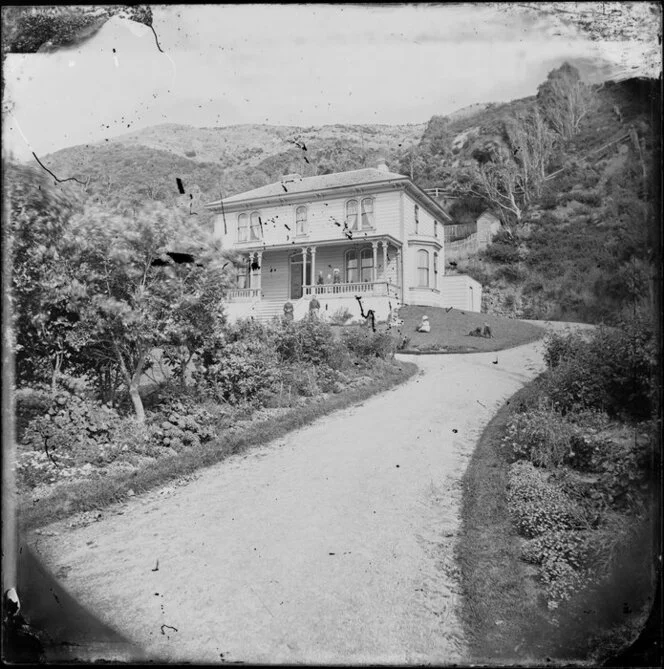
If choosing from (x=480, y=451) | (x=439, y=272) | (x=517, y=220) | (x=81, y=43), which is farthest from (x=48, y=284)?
(x=517, y=220)

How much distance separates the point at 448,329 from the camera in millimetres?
2949

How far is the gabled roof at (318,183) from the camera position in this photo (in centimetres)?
276

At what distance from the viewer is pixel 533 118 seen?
2.57 meters

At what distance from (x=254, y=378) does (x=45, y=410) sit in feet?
6.24

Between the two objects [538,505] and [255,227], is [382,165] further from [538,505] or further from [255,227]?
[538,505]

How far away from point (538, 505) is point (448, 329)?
4.03 ft

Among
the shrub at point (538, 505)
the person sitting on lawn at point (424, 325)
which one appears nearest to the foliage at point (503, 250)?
the person sitting on lawn at point (424, 325)

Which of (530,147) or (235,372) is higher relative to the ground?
(530,147)

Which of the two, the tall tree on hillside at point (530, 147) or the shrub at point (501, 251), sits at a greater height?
the tall tree on hillside at point (530, 147)

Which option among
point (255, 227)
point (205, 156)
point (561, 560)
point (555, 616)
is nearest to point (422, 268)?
point (255, 227)

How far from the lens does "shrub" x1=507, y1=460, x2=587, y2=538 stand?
215 centimetres

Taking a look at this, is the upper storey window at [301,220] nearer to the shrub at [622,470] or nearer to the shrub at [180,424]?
the shrub at [180,424]

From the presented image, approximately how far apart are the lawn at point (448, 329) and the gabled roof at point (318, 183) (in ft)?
3.18

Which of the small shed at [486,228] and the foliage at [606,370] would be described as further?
the small shed at [486,228]
